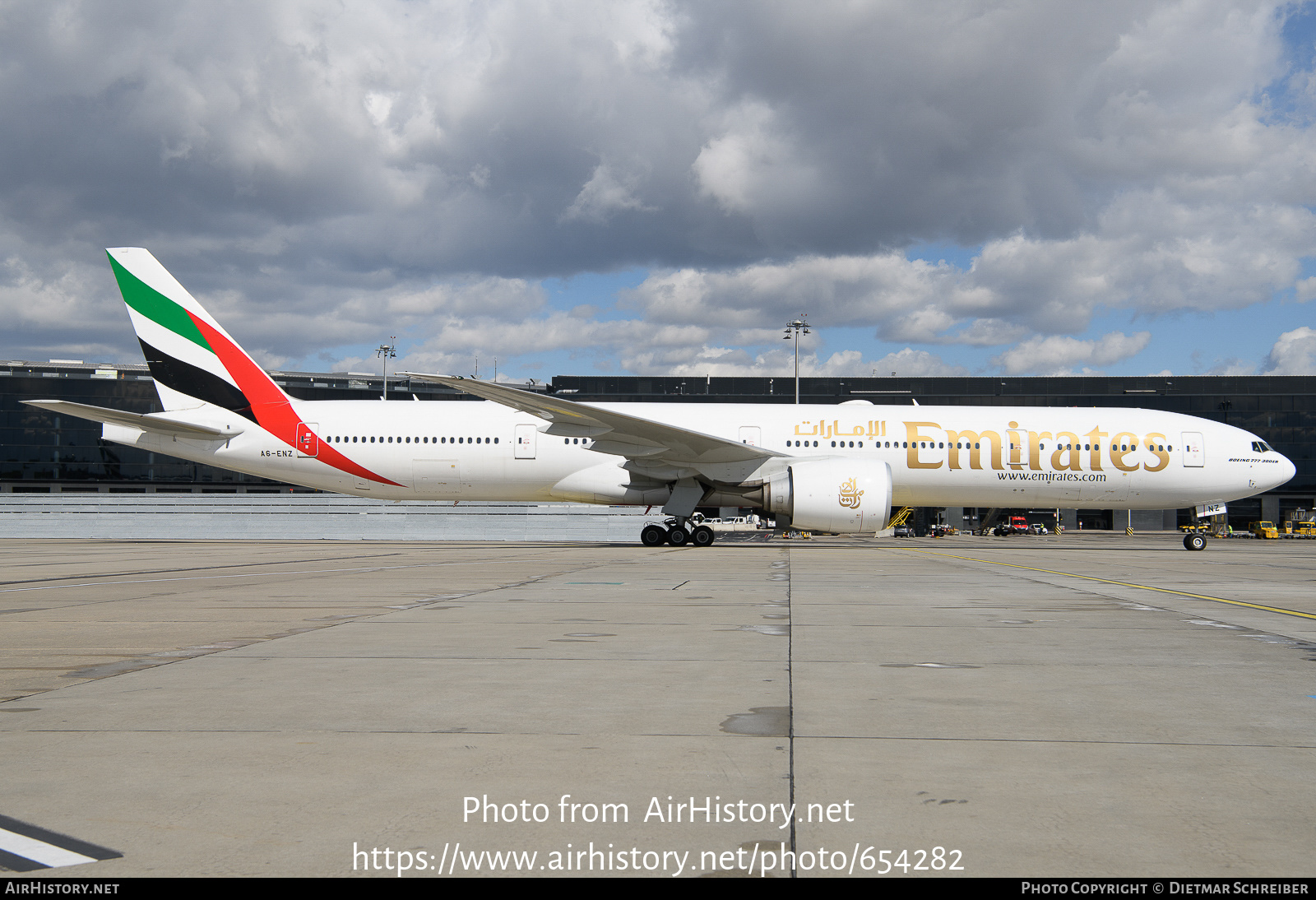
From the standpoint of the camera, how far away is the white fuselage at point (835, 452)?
22.9 meters

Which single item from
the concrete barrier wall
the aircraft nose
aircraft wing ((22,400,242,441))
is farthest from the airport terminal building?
aircraft wing ((22,400,242,441))

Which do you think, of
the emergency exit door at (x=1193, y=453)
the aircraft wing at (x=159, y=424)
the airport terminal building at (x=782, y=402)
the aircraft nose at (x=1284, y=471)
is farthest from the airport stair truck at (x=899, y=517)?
the airport terminal building at (x=782, y=402)

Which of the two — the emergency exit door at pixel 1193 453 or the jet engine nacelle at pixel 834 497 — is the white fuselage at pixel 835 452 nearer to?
the emergency exit door at pixel 1193 453

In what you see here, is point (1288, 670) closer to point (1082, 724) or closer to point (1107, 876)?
point (1082, 724)

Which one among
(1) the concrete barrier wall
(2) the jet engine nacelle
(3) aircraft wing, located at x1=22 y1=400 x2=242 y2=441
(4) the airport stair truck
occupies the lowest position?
(1) the concrete barrier wall

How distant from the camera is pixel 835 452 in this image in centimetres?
2300

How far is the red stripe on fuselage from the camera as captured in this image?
23.5 m

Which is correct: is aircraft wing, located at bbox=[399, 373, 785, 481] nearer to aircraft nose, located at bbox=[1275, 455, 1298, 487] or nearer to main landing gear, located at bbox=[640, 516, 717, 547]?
main landing gear, located at bbox=[640, 516, 717, 547]

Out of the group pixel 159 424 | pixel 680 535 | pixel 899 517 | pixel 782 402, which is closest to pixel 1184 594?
pixel 680 535

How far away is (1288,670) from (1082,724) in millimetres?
2426

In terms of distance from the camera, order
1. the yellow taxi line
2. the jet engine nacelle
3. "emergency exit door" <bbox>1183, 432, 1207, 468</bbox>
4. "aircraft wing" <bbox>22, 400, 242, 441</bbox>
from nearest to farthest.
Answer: the yellow taxi line < the jet engine nacelle < "aircraft wing" <bbox>22, 400, 242, 441</bbox> < "emergency exit door" <bbox>1183, 432, 1207, 468</bbox>

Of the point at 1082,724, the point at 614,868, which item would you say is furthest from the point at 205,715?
the point at 1082,724

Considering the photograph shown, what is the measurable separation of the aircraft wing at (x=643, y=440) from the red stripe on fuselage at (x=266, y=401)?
508 cm

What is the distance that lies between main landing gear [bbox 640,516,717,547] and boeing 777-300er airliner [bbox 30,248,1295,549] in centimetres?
5
